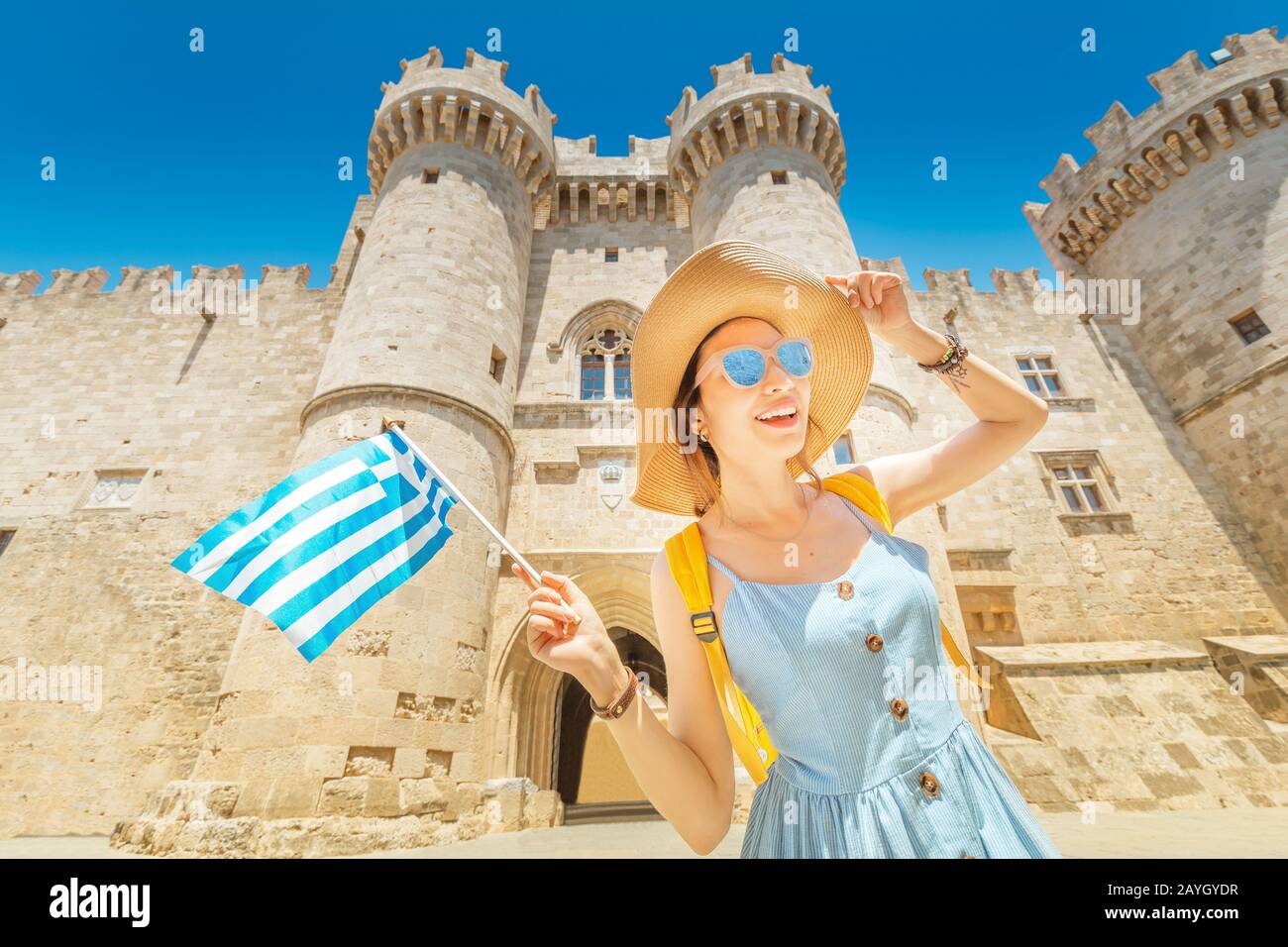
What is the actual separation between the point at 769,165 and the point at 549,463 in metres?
7.89

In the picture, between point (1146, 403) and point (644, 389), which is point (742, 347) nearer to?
point (644, 389)

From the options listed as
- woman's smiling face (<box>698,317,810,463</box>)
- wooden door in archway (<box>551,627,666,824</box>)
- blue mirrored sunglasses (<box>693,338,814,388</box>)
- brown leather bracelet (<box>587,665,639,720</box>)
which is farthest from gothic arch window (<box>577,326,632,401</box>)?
brown leather bracelet (<box>587,665,639,720</box>)

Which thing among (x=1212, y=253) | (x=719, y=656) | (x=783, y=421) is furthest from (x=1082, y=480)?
(x=719, y=656)

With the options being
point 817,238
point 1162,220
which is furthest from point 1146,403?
point 817,238

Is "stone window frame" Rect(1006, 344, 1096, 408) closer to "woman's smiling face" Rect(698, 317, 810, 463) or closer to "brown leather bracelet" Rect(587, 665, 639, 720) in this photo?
"woman's smiling face" Rect(698, 317, 810, 463)

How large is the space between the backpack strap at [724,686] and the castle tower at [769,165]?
30.9ft

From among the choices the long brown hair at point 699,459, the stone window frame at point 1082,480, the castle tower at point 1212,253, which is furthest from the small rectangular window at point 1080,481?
the long brown hair at point 699,459

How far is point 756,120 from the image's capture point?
1197 centimetres

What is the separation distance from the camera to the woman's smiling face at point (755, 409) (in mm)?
1587

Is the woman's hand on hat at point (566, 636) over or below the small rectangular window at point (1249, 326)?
below

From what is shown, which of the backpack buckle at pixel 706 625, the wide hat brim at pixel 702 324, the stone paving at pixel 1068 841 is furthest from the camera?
the stone paving at pixel 1068 841

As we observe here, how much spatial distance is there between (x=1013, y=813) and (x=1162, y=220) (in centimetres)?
1757

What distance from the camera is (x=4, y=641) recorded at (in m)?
8.83

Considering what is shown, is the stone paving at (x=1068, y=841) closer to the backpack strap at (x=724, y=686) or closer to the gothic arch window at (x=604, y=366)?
the backpack strap at (x=724, y=686)
